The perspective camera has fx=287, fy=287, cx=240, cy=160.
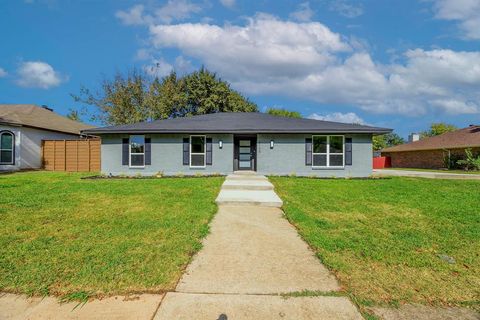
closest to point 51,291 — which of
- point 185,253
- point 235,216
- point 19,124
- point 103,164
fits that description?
point 185,253

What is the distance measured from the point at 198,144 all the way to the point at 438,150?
71.8 ft

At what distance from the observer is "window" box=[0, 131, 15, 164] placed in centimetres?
1611

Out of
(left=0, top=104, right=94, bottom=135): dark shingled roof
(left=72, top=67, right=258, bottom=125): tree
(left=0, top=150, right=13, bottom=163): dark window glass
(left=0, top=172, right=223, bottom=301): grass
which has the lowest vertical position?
(left=0, top=172, right=223, bottom=301): grass

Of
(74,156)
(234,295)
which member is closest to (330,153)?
(234,295)

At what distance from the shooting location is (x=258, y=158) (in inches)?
555

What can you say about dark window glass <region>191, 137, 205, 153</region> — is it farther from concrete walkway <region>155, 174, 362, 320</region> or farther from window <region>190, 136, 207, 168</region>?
concrete walkway <region>155, 174, 362, 320</region>

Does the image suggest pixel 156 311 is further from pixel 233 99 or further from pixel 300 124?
pixel 233 99

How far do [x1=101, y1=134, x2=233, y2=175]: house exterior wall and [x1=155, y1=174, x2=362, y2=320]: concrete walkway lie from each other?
886cm

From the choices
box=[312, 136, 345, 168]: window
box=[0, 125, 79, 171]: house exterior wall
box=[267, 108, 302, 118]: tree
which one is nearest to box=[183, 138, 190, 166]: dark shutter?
box=[312, 136, 345, 168]: window

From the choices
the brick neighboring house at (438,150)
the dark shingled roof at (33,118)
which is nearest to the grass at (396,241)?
the dark shingled roof at (33,118)

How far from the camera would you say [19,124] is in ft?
53.8

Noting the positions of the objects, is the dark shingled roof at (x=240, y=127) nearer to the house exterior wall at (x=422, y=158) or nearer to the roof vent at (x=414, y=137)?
the house exterior wall at (x=422, y=158)

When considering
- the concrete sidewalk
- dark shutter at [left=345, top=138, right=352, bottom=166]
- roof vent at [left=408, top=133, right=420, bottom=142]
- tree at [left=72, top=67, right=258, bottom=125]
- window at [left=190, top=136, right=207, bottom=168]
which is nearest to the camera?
the concrete sidewalk

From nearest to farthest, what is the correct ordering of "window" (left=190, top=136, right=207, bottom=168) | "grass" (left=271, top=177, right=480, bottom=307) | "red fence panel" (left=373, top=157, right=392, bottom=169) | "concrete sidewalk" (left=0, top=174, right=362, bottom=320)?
"concrete sidewalk" (left=0, top=174, right=362, bottom=320) < "grass" (left=271, top=177, right=480, bottom=307) < "window" (left=190, top=136, right=207, bottom=168) < "red fence panel" (left=373, top=157, right=392, bottom=169)
